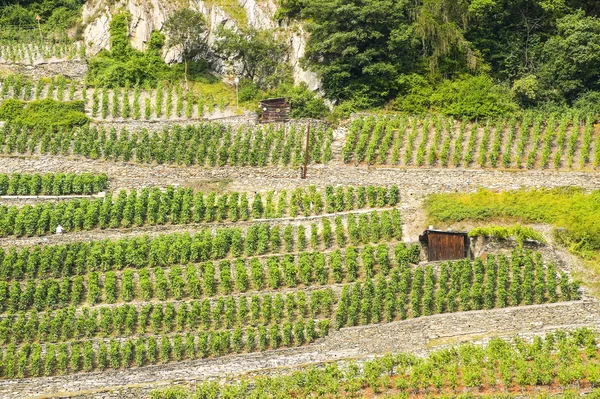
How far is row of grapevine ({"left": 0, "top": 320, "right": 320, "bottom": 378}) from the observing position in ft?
111

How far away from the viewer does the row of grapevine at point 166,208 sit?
3888cm

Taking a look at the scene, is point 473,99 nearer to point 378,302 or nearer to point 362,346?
point 378,302

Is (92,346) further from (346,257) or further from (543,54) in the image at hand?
(543,54)

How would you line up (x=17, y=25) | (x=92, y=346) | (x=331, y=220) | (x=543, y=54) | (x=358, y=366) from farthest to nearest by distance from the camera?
(x=17, y=25)
(x=543, y=54)
(x=331, y=220)
(x=92, y=346)
(x=358, y=366)

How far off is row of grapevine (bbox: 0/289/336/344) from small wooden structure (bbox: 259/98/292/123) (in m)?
10.3

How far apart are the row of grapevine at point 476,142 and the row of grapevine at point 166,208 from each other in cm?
239

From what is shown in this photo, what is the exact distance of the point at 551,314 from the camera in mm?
33406

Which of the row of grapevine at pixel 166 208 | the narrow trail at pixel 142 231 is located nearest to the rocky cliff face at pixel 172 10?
the row of grapevine at pixel 166 208

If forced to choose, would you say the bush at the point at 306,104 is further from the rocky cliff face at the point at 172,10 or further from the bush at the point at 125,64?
the bush at the point at 125,64

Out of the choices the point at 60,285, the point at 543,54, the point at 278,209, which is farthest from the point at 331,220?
the point at 543,54

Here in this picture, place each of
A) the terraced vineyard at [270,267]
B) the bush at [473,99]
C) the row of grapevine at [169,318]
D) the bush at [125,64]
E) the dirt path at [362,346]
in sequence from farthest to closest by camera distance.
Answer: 1. the bush at [125,64]
2. the bush at [473,99]
3. the row of grapevine at [169,318]
4. the dirt path at [362,346]
5. the terraced vineyard at [270,267]

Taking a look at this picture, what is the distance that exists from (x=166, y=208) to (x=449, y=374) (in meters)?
12.5

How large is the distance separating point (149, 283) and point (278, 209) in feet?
18.2

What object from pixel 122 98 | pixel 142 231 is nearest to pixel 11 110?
pixel 122 98
